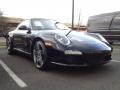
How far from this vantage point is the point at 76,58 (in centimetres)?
476

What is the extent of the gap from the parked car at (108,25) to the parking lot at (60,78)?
19.0ft

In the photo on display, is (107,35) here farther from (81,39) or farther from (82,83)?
(82,83)

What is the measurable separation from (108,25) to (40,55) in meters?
7.15

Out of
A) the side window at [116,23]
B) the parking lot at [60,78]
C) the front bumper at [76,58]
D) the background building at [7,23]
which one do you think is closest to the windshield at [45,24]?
the parking lot at [60,78]

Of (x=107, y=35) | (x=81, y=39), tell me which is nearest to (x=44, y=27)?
(x=81, y=39)

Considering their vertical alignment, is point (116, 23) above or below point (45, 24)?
below

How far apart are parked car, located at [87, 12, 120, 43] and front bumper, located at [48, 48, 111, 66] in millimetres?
6772

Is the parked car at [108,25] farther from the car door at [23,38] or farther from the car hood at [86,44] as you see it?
the car hood at [86,44]

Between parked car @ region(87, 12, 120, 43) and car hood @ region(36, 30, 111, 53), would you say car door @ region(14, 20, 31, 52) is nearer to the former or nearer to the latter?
car hood @ region(36, 30, 111, 53)

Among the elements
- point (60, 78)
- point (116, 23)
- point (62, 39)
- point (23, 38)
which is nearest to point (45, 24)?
point (23, 38)

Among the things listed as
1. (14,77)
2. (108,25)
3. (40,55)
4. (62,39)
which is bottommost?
(14,77)

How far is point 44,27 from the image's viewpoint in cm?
629

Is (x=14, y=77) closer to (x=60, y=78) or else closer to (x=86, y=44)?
(x=60, y=78)

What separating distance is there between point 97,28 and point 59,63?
805 cm
